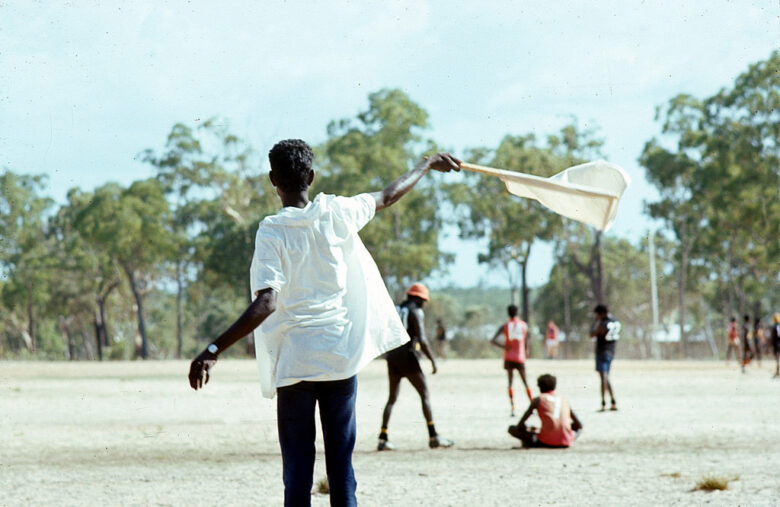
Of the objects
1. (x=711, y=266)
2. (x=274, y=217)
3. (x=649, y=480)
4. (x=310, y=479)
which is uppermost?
(x=711, y=266)

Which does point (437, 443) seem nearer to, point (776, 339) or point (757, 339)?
point (776, 339)

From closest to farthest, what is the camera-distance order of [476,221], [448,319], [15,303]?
[476,221]
[15,303]
[448,319]

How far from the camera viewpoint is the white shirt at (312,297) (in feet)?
14.2

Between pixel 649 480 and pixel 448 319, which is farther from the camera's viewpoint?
pixel 448 319

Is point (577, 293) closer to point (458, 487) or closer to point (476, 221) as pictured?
point (476, 221)

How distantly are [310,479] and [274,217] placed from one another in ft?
3.63

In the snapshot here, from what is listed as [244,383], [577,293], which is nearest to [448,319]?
[577,293]

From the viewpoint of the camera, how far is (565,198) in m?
5.06

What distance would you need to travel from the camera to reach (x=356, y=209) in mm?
4574

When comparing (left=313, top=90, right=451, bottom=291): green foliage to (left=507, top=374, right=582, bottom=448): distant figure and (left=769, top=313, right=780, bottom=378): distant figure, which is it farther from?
(left=507, top=374, right=582, bottom=448): distant figure

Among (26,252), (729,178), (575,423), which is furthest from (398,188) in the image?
(26,252)

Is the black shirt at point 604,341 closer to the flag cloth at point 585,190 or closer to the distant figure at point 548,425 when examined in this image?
the distant figure at point 548,425

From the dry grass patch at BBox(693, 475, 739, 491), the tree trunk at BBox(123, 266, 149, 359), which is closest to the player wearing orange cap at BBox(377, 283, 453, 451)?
the dry grass patch at BBox(693, 475, 739, 491)

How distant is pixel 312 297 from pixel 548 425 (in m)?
7.09
